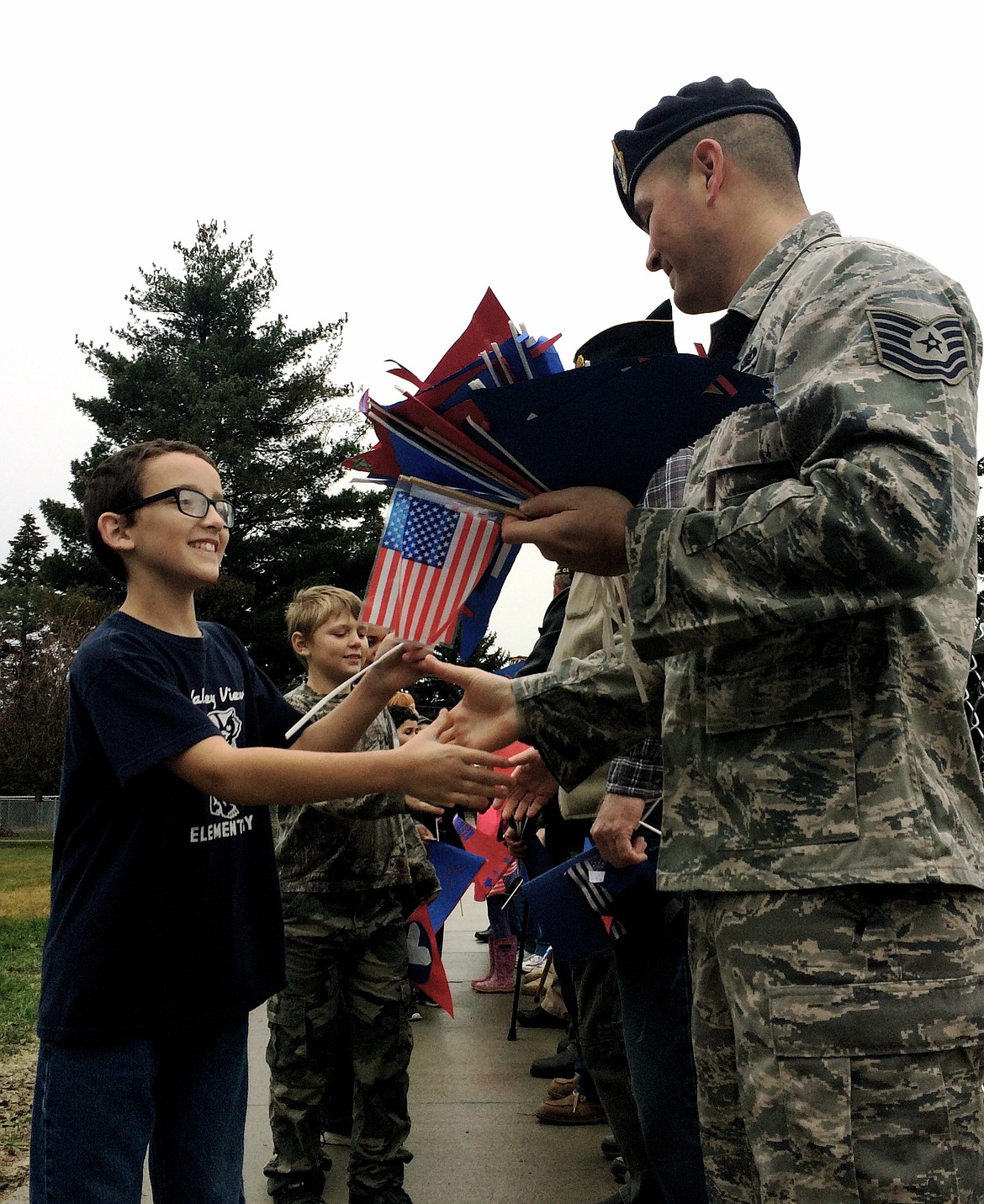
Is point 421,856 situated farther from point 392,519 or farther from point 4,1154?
point 392,519

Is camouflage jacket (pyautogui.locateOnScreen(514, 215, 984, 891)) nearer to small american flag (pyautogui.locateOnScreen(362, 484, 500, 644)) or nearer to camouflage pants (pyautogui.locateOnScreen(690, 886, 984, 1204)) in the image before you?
camouflage pants (pyautogui.locateOnScreen(690, 886, 984, 1204))

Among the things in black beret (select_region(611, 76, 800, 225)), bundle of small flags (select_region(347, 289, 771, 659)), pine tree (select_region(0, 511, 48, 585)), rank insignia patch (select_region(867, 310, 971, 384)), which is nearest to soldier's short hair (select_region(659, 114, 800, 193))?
black beret (select_region(611, 76, 800, 225))

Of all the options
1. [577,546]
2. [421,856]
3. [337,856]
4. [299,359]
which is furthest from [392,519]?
[299,359]

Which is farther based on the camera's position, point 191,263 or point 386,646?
point 191,263

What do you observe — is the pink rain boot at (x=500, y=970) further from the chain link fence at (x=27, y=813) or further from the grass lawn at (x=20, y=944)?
the chain link fence at (x=27, y=813)

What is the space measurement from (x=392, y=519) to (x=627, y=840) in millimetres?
1587

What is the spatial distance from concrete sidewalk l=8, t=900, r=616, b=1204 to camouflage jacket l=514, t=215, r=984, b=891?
9.94 ft

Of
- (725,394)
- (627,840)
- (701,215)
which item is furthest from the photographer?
Answer: (627,840)

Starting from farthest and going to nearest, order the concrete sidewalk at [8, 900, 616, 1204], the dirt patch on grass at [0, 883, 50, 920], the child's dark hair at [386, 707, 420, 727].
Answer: the dirt patch on grass at [0, 883, 50, 920] → the child's dark hair at [386, 707, 420, 727] → the concrete sidewalk at [8, 900, 616, 1204]

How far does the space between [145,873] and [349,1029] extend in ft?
7.71

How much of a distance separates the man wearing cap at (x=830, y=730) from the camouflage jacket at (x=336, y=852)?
2.60 metres

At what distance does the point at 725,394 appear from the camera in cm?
193

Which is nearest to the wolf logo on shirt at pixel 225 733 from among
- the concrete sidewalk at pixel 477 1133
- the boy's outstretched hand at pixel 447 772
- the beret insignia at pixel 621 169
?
the boy's outstretched hand at pixel 447 772

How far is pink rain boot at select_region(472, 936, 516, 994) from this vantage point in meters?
9.42
